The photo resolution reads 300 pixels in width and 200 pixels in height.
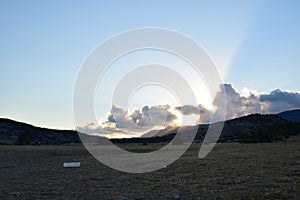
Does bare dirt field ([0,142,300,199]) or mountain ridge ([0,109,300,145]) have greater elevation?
mountain ridge ([0,109,300,145])

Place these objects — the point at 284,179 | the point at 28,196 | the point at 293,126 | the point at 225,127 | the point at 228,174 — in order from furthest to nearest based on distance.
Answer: the point at 225,127
the point at 293,126
the point at 228,174
the point at 284,179
the point at 28,196

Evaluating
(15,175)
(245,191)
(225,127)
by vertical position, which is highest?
(225,127)

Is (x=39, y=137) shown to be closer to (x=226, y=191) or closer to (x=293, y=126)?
(x=293, y=126)

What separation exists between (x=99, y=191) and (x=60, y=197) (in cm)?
202

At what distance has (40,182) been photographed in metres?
22.0

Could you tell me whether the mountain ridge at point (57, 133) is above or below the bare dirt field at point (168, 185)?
above

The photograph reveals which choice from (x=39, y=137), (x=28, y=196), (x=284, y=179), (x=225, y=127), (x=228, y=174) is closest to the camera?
(x=28, y=196)

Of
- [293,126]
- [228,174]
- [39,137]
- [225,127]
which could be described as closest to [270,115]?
[225,127]

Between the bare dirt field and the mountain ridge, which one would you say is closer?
the bare dirt field

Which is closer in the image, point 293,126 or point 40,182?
point 40,182

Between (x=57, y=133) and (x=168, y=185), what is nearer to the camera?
(x=168, y=185)

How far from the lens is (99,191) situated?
17.8 metres

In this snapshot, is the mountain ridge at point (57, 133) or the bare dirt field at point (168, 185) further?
the mountain ridge at point (57, 133)

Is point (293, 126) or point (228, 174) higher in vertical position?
point (293, 126)
